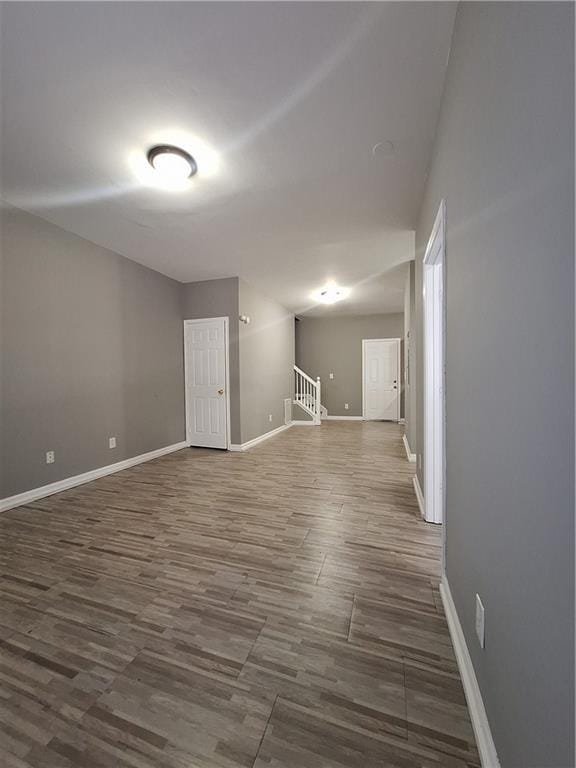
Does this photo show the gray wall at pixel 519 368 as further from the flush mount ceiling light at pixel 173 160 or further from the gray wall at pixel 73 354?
the gray wall at pixel 73 354

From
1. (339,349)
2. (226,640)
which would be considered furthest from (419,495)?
(339,349)

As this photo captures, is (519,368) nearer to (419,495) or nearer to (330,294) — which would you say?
(419,495)

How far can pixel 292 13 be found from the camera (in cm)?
138

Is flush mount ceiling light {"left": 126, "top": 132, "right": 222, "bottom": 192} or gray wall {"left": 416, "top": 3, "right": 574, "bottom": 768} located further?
flush mount ceiling light {"left": 126, "top": 132, "right": 222, "bottom": 192}

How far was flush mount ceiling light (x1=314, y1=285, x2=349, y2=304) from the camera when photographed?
19.1ft

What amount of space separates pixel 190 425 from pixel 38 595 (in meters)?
3.65

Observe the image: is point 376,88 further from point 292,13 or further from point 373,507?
point 373,507

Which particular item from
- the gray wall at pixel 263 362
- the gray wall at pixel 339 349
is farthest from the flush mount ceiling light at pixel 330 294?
the gray wall at pixel 339 349

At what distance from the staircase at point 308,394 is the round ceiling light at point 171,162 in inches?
218

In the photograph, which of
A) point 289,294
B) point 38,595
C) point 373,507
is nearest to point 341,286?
point 289,294

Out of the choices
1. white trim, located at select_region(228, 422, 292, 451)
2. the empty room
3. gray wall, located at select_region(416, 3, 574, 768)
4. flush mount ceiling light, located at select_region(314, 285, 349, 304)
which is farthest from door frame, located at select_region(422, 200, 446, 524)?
flush mount ceiling light, located at select_region(314, 285, 349, 304)

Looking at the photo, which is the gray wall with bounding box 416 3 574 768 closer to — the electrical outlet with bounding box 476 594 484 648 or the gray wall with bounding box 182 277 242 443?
the electrical outlet with bounding box 476 594 484 648

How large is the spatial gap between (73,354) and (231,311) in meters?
2.30

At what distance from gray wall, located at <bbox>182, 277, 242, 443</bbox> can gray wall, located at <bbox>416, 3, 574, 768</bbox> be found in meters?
4.02
